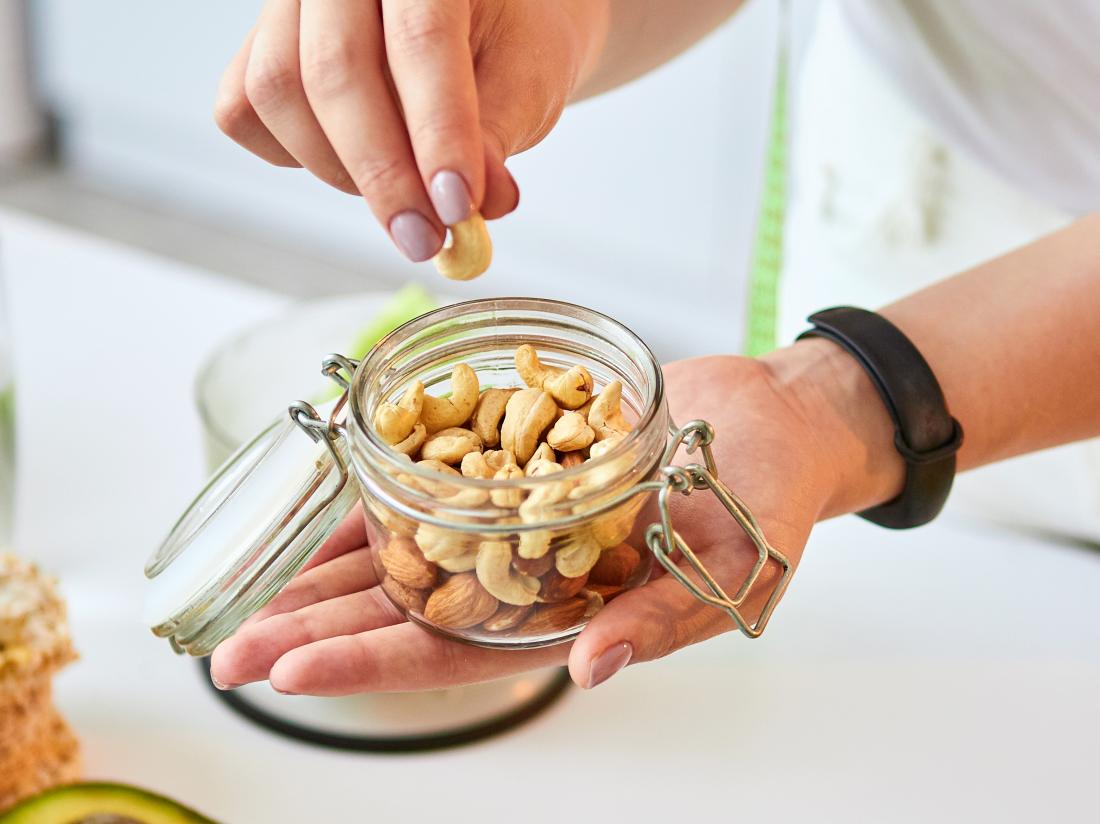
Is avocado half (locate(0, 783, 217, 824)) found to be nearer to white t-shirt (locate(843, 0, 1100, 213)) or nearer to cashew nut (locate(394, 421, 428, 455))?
cashew nut (locate(394, 421, 428, 455))

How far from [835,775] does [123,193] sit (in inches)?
89.2

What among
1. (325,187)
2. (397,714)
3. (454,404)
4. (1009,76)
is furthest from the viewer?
(325,187)

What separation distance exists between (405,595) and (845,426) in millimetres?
263

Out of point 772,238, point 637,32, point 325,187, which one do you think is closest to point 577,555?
point 637,32

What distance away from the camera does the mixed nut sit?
448 mm

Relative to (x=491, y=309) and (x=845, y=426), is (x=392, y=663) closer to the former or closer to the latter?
(x=491, y=309)

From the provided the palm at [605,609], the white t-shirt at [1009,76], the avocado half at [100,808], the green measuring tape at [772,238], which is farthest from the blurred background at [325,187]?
the avocado half at [100,808]

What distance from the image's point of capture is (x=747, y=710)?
67cm

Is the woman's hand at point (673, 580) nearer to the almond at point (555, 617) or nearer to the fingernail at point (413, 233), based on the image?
the almond at point (555, 617)

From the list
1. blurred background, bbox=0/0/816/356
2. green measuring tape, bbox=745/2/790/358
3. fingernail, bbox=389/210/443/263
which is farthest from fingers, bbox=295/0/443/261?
blurred background, bbox=0/0/816/356

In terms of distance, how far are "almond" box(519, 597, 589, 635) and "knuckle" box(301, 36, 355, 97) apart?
220 millimetres

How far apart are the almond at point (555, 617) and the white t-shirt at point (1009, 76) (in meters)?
0.54

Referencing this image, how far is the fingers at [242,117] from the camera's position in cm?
51

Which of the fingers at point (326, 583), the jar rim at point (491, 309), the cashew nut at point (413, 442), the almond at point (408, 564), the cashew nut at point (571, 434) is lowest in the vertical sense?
the fingers at point (326, 583)
